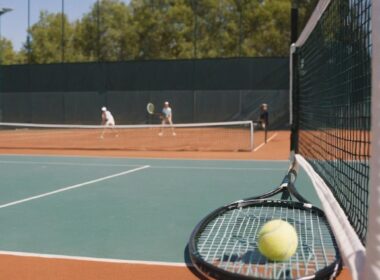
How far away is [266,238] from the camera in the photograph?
1.91 m

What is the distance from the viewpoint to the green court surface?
3.57 m

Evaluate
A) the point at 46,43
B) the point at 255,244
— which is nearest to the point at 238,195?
the point at 255,244

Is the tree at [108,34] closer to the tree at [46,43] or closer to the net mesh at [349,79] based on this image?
the tree at [46,43]

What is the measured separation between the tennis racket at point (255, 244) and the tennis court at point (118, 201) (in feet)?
2.52

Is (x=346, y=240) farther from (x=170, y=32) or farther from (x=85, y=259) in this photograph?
(x=170, y=32)

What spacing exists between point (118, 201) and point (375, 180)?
4115 millimetres

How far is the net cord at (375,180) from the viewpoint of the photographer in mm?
1363

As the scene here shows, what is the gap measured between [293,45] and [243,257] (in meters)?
3.05

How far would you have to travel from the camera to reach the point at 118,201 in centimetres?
527

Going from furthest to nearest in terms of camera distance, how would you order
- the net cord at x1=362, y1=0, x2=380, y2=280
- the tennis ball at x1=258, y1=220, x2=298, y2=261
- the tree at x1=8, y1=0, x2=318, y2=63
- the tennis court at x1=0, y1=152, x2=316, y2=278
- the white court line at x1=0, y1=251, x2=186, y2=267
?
the tree at x1=8, y1=0, x2=318, y2=63, the tennis court at x1=0, y1=152, x2=316, y2=278, the white court line at x1=0, y1=251, x2=186, y2=267, the tennis ball at x1=258, y1=220, x2=298, y2=261, the net cord at x1=362, y1=0, x2=380, y2=280

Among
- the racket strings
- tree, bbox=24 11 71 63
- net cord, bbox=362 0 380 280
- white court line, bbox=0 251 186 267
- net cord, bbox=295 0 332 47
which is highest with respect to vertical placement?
tree, bbox=24 11 71 63

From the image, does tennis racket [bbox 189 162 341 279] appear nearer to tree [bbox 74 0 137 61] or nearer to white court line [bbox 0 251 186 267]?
white court line [bbox 0 251 186 267]

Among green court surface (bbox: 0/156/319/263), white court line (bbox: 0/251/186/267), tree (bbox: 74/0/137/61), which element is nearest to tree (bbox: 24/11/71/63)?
tree (bbox: 74/0/137/61)

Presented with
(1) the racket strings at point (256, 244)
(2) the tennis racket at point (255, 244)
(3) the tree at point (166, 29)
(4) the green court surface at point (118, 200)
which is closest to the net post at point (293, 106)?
(4) the green court surface at point (118, 200)
